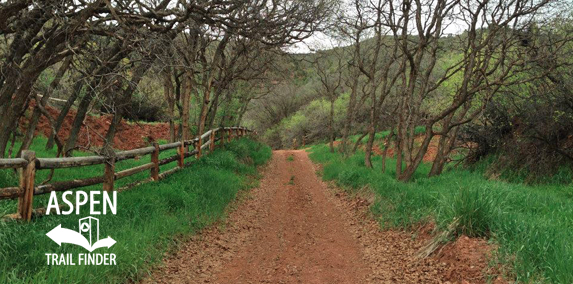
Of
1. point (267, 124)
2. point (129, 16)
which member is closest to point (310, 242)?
point (129, 16)

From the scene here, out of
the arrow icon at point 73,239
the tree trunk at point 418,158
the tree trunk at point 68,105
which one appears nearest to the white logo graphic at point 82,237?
the arrow icon at point 73,239

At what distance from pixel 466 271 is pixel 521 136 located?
28.7ft

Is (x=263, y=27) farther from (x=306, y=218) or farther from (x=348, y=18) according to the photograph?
(x=348, y=18)

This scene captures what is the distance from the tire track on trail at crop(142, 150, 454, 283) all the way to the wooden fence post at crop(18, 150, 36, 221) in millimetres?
1828

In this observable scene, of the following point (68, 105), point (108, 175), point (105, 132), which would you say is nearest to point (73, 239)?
point (108, 175)

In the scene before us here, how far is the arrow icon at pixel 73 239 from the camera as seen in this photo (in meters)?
4.24

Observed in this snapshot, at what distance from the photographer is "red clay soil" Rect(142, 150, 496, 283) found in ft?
15.7

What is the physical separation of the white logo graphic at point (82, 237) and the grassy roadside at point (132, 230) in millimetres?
82

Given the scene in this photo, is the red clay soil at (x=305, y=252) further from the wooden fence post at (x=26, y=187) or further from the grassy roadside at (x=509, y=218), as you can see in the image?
the wooden fence post at (x=26, y=187)

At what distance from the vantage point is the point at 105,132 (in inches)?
730

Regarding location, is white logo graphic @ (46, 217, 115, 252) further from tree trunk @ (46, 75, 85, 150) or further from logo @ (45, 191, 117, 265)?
tree trunk @ (46, 75, 85, 150)

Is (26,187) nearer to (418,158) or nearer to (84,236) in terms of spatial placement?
(84,236)

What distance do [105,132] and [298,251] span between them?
52.4 ft

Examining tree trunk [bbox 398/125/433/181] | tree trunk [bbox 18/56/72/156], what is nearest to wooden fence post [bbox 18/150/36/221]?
tree trunk [bbox 18/56/72/156]
